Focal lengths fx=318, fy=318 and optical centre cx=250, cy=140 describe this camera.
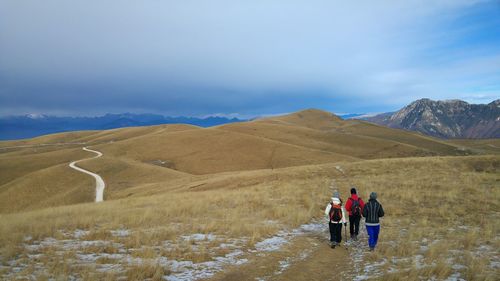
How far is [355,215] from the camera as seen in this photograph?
44.3 ft

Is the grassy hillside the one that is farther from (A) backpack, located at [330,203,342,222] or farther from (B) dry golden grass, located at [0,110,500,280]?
(A) backpack, located at [330,203,342,222]

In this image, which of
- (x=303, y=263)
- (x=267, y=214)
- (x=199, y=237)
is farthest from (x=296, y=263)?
(x=267, y=214)

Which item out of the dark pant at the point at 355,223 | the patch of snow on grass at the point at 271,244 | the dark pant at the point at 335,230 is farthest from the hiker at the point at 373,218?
the patch of snow on grass at the point at 271,244

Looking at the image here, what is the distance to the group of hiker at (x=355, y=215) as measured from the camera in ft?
39.0

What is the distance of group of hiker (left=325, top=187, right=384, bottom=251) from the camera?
11875mm

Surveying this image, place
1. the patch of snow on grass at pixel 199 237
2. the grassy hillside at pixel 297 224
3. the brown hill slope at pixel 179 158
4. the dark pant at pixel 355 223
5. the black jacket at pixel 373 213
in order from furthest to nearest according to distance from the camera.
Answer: the brown hill slope at pixel 179 158 → the dark pant at pixel 355 223 → the patch of snow on grass at pixel 199 237 → the black jacket at pixel 373 213 → the grassy hillside at pixel 297 224

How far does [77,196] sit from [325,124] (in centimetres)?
16824

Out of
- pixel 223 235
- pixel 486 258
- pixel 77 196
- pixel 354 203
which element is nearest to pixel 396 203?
pixel 354 203

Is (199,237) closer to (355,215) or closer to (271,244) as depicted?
(271,244)

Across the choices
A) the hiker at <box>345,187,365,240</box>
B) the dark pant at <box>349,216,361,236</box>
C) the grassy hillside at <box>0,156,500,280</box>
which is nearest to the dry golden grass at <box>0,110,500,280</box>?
the grassy hillside at <box>0,156,500,280</box>

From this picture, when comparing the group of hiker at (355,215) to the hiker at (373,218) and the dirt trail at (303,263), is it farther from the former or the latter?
the dirt trail at (303,263)

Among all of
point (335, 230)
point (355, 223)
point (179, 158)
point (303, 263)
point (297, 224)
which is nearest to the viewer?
point (303, 263)

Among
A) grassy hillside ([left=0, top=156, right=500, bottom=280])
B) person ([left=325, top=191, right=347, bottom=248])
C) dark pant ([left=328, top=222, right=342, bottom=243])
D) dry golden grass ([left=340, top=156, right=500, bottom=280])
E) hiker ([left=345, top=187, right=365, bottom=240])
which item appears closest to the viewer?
grassy hillside ([left=0, top=156, right=500, bottom=280])

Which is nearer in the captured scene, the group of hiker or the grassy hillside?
the grassy hillside
